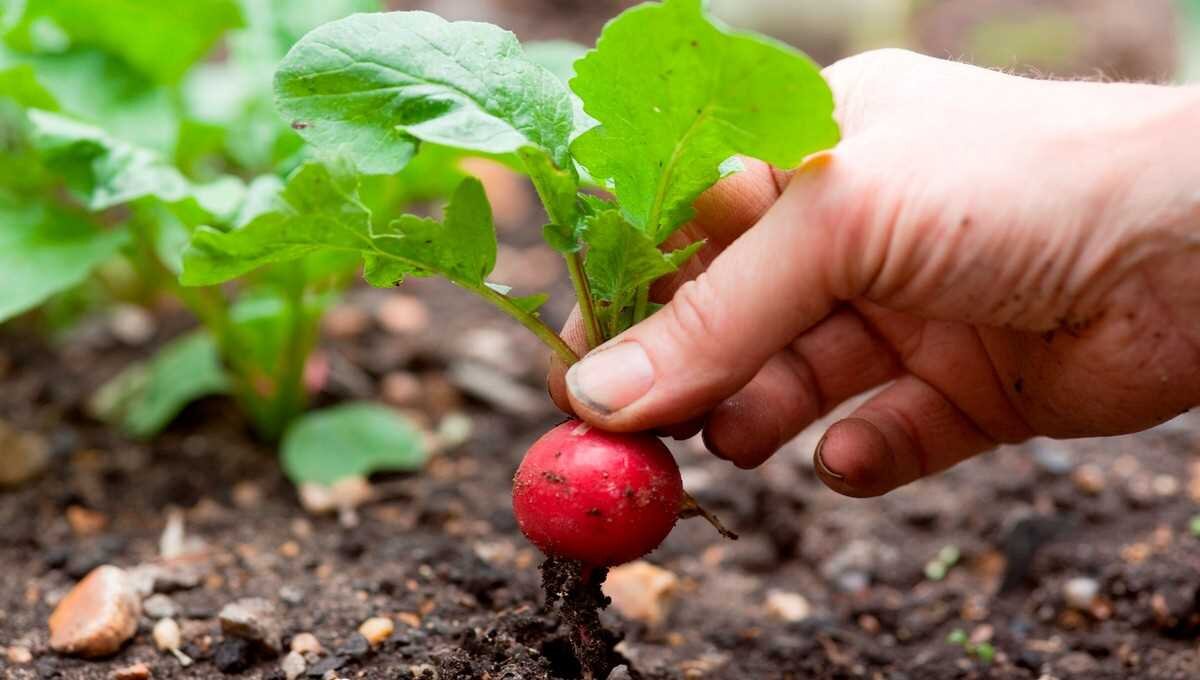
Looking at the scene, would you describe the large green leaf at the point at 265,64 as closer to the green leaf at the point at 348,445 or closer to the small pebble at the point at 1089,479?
the green leaf at the point at 348,445

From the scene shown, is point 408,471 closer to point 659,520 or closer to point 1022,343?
point 659,520

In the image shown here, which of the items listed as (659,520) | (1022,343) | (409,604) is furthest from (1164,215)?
(409,604)

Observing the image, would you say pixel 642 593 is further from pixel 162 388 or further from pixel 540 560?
pixel 162 388

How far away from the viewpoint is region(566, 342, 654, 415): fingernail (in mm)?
1582

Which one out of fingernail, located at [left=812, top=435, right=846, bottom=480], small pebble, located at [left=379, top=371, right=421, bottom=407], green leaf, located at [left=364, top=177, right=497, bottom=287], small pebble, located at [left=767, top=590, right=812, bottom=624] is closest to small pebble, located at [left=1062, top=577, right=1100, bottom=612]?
small pebble, located at [left=767, top=590, right=812, bottom=624]

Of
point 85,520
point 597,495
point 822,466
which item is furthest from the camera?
point 85,520

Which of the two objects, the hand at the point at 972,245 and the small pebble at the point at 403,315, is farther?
the small pebble at the point at 403,315

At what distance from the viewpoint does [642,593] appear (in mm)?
2275

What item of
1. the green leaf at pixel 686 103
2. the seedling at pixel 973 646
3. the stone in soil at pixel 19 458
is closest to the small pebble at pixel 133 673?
the stone in soil at pixel 19 458

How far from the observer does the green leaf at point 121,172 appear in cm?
212

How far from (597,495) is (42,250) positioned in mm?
1578

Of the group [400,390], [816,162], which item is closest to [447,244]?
[816,162]

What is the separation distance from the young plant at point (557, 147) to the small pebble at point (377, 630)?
1.31 ft

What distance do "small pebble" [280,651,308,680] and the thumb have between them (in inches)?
25.6
